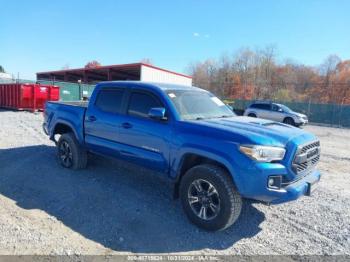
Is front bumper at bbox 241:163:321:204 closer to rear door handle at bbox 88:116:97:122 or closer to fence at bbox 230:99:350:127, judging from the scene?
rear door handle at bbox 88:116:97:122

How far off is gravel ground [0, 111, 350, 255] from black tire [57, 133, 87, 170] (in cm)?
17

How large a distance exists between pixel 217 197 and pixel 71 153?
11.8ft

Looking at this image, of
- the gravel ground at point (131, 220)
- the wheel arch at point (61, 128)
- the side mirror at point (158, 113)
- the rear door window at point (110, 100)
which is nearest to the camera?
the gravel ground at point (131, 220)

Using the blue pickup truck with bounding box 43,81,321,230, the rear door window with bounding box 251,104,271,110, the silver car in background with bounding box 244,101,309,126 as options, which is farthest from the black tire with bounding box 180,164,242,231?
the rear door window with bounding box 251,104,271,110

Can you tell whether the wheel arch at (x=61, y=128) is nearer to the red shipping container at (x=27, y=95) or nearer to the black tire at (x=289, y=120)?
the red shipping container at (x=27, y=95)

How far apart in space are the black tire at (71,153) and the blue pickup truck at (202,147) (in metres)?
0.54

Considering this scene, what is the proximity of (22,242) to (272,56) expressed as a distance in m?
66.9

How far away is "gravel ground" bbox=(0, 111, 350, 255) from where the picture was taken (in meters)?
3.47

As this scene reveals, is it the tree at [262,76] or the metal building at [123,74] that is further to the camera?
the tree at [262,76]

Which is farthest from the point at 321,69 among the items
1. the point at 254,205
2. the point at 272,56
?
the point at 254,205

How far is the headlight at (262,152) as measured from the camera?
3.38 metres

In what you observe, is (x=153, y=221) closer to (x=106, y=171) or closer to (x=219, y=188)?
(x=219, y=188)

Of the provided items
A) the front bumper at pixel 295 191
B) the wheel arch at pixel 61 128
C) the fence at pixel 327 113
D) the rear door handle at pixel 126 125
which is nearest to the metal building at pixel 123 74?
the fence at pixel 327 113

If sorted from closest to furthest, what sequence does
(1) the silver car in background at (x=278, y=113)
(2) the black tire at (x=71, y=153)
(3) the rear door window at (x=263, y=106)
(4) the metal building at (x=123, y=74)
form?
1. (2) the black tire at (x=71, y=153)
2. (1) the silver car in background at (x=278, y=113)
3. (3) the rear door window at (x=263, y=106)
4. (4) the metal building at (x=123, y=74)
